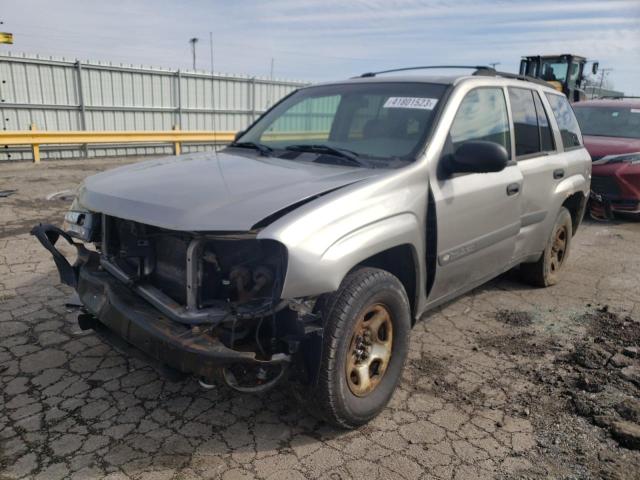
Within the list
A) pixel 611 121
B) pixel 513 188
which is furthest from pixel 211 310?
pixel 611 121

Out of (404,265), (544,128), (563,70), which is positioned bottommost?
(404,265)

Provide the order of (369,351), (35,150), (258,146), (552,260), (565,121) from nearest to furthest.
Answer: (369,351) → (258,146) → (565,121) → (552,260) → (35,150)

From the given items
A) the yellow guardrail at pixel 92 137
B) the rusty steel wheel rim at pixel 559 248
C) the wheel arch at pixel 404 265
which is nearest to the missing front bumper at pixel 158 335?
the wheel arch at pixel 404 265

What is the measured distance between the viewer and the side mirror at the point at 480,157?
9.96 feet

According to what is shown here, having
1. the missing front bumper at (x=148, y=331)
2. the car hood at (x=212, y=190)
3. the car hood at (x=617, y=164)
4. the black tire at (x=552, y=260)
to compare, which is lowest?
the black tire at (x=552, y=260)

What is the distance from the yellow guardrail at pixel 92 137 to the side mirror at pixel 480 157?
8.27 meters

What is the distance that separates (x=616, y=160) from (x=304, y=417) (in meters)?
7.17

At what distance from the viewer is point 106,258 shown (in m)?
2.98

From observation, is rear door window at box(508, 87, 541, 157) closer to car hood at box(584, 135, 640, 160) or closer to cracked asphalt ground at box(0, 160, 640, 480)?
cracked asphalt ground at box(0, 160, 640, 480)

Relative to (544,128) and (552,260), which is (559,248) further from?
(544,128)

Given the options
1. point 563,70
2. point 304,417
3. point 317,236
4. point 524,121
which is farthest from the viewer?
point 563,70

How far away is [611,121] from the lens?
9.24 meters

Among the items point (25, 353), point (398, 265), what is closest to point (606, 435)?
point (398, 265)

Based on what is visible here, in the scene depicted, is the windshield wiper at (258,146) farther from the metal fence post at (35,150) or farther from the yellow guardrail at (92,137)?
the metal fence post at (35,150)
